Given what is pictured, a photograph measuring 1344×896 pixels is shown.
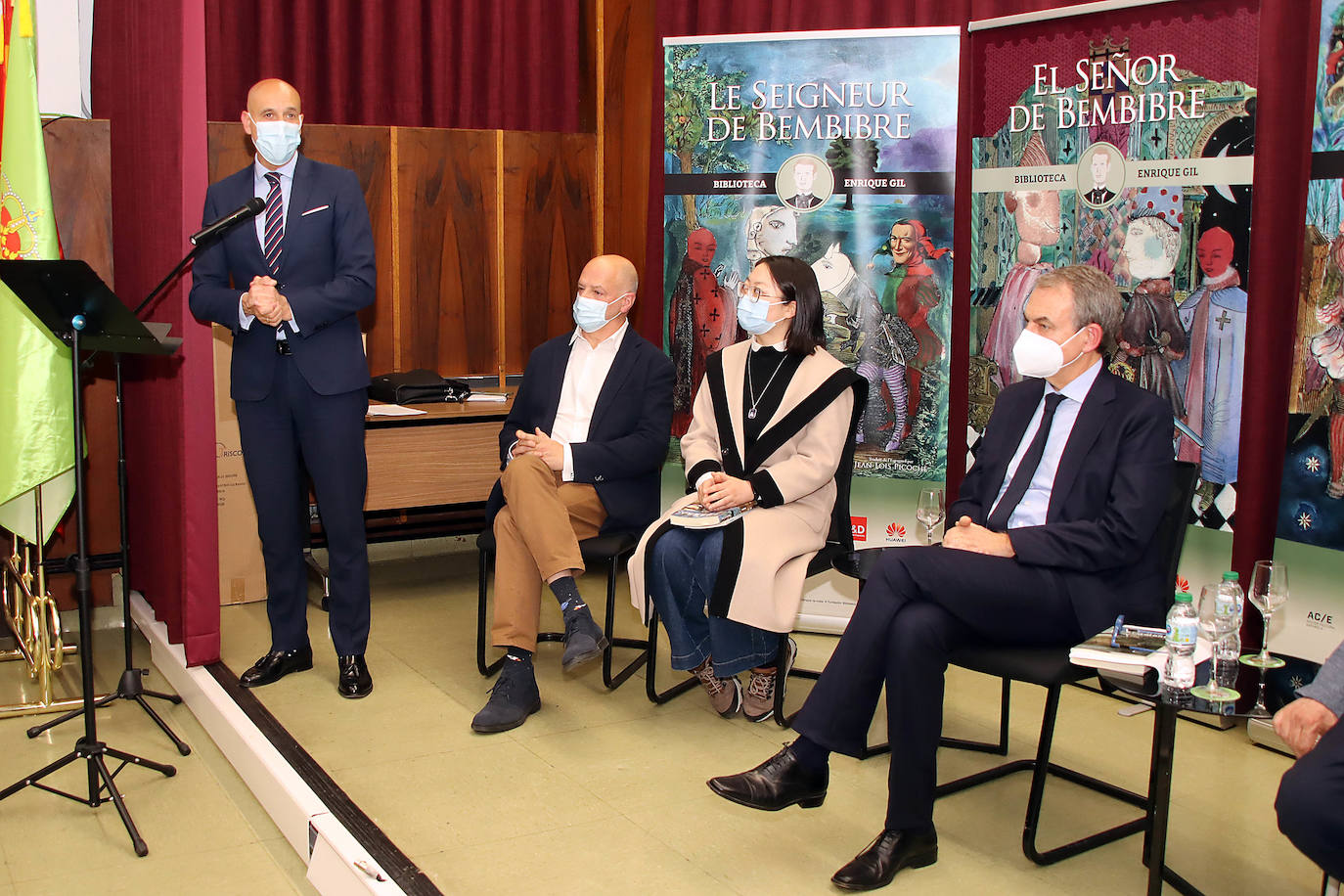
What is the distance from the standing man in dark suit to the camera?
11.1 feet

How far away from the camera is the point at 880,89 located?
392 centimetres

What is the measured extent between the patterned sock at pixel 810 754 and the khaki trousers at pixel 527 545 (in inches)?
37.1

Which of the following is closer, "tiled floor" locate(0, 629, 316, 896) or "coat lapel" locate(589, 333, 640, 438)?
"tiled floor" locate(0, 629, 316, 896)

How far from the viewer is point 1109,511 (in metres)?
2.64

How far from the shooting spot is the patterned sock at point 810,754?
8.92 feet

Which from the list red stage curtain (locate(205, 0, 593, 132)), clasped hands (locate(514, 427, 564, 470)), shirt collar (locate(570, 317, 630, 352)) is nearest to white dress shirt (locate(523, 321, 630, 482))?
shirt collar (locate(570, 317, 630, 352))

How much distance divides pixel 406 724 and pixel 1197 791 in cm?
206

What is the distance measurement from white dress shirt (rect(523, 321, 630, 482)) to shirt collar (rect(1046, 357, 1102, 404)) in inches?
57.1

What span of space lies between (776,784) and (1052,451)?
1.00 meters

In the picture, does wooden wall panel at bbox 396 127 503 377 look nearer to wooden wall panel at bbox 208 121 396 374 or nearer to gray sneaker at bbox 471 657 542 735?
wooden wall panel at bbox 208 121 396 374

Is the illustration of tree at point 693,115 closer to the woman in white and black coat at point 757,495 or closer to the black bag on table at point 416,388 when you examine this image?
the woman in white and black coat at point 757,495

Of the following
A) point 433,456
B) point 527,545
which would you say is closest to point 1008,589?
point 527,545

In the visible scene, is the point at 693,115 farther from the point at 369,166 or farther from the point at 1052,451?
the point at 1052,451

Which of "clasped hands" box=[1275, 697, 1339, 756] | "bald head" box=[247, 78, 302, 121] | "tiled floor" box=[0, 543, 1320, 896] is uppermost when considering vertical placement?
"bald head" box=[247, 78, 302, 121]
